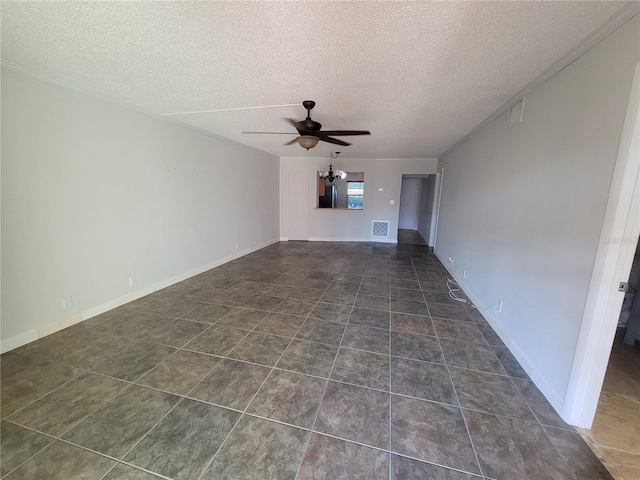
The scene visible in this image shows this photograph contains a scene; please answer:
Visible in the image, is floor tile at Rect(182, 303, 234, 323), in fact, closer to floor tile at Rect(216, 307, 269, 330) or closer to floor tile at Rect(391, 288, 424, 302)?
floor tile at Rect(216, 307, 269, 330)

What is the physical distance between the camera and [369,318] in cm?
287

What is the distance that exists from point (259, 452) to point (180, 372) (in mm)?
1003

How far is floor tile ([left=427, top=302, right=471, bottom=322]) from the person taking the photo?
292cm

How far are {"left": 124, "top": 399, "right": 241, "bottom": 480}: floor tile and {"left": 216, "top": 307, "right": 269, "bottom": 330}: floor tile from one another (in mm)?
998

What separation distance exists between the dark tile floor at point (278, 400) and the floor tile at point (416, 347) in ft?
0.05

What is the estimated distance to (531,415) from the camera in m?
1.61

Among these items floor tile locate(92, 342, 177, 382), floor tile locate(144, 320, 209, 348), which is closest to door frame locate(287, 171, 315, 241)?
floor tile locate(144, 320, 209, 348)

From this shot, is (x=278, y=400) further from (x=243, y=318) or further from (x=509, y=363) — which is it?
(x=509, y=363)

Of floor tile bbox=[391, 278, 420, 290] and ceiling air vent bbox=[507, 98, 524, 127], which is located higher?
ceiling air vent bbox=[507, 98, 524, 127]

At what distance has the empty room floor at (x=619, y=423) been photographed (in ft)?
4.33

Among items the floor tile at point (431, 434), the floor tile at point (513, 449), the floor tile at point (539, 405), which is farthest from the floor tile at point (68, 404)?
the floor tile at point (539, 405)

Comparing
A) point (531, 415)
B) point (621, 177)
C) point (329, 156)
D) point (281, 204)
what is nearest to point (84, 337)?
point (531, 415)

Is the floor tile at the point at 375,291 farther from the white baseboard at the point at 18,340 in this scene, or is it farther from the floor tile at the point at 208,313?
the white baseboard at the point at 18,340

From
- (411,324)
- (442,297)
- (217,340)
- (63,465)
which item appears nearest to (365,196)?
(442,297)
